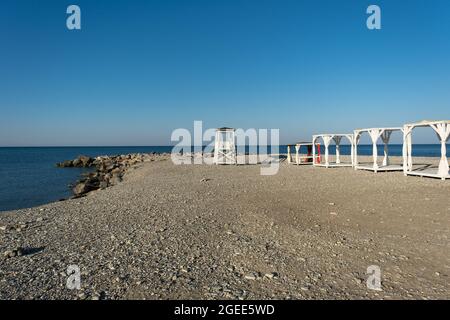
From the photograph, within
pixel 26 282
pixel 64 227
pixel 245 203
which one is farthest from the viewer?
pixel 245 203

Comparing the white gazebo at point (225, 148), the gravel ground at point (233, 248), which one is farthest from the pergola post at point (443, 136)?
the white gazebo at point (225, 148)

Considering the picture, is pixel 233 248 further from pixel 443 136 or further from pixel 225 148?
pixel 225 148

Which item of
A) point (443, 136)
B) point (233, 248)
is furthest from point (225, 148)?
point (233, 248)

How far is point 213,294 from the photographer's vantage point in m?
4.57

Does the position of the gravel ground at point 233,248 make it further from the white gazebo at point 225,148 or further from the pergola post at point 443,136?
the white gazebo at point 225,148

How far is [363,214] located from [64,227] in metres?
8.77

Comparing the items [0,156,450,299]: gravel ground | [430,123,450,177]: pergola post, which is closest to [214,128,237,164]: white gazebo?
[430,123,450,177]: pergola post

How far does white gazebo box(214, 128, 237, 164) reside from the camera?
3159 centimetres

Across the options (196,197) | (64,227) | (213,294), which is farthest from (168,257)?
(196,197)

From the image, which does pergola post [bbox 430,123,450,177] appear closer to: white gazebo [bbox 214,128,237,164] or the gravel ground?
the gravel ground

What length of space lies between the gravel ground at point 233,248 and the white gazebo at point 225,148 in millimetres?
19426

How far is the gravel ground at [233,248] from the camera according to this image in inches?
186

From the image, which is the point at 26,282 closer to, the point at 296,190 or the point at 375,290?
the point at 375,290

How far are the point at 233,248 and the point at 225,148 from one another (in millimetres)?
25941
